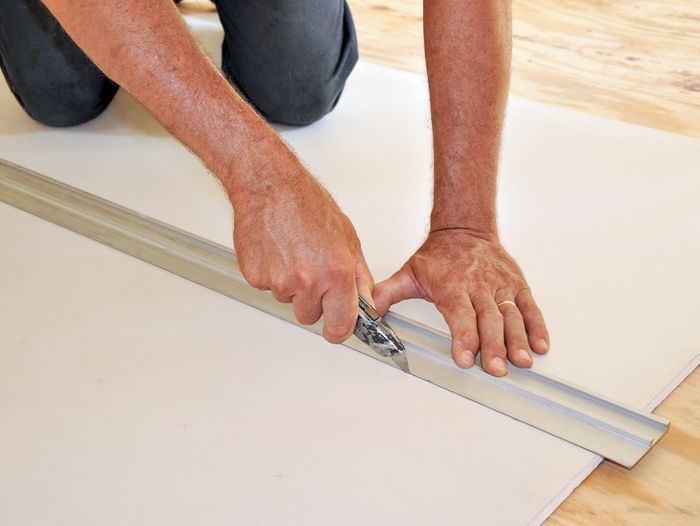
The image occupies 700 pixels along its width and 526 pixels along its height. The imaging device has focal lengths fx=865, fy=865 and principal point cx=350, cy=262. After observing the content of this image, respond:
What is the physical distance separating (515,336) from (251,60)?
1324 millimetres

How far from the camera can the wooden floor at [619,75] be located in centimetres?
126

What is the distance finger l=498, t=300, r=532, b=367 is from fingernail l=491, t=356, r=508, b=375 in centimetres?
3

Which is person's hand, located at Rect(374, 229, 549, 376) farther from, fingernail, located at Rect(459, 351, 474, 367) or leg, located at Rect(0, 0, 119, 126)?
leg, located at Rect(0, 0, 119, 126)

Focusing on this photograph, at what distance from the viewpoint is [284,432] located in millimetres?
1365

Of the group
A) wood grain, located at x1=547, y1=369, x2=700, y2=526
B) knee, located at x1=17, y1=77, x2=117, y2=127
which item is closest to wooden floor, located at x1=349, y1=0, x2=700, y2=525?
wood grain, located at x1=547, y1=369, x2=700, y2=526

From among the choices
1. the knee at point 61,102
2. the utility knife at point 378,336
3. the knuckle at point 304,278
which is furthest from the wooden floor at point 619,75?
the knee at point 61,102

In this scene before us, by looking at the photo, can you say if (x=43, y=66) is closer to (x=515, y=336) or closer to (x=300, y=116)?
(x=300, y=116)

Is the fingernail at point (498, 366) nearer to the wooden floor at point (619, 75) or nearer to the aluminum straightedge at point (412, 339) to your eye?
the aluminum straightedge at point (412, 339)

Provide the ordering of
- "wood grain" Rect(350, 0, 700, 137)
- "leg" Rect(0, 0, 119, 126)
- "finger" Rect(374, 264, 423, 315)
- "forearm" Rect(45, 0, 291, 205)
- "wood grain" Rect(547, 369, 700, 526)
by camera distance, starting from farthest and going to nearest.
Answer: "wood grain" Rect(350, 0, 700, 137), "leg" Rect(0, 0, 119, 126), "finger" Rect(374, 264, 423, 315), "forearm" Rect(45, 0, 291, 205), "wood grain" Rect(547, 369, 700, 526)

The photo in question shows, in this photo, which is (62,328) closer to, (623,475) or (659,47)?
(623,475)

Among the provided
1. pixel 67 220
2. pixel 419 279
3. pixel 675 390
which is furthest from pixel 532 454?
pixel 67 220

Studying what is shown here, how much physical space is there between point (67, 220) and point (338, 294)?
926 millimetres

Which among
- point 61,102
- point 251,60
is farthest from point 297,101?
point 61,102

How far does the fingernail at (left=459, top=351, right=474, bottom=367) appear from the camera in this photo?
148 cm
